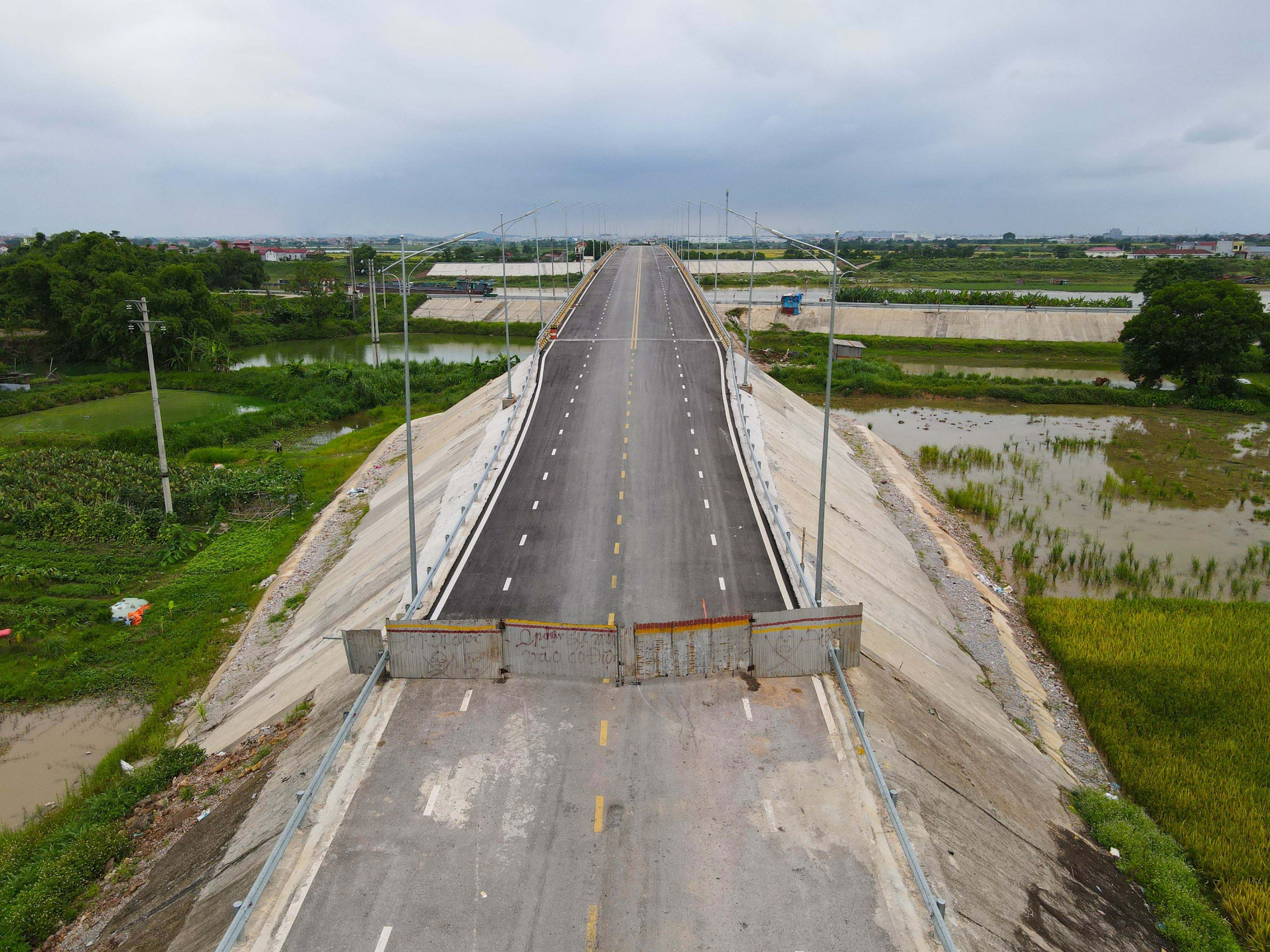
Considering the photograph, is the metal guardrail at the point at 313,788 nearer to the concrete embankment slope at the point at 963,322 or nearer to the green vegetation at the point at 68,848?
the green vegetation at the point at 68,848

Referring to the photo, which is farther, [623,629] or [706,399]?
[706,399]

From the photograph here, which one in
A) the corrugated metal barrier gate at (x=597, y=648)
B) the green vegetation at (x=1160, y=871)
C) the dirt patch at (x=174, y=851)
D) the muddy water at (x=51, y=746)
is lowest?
the muddy water at (x=51, y=746)

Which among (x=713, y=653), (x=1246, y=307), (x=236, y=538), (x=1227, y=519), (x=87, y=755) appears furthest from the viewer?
(x=1246, y=307)

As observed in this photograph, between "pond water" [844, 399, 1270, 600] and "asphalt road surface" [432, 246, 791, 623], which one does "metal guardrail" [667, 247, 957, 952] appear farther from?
"pond water" [844, 399, 1270, 600]

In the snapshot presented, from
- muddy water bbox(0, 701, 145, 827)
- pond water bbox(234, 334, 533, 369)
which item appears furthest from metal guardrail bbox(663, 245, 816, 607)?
pond water bbox(234, 334, 533, 369)

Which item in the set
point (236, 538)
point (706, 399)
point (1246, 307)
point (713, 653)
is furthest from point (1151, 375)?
point (236, 538)

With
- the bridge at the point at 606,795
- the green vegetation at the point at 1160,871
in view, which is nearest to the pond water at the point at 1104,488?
the green vegetation at the point at 1160,871

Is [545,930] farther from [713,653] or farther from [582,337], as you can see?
[582,337]
